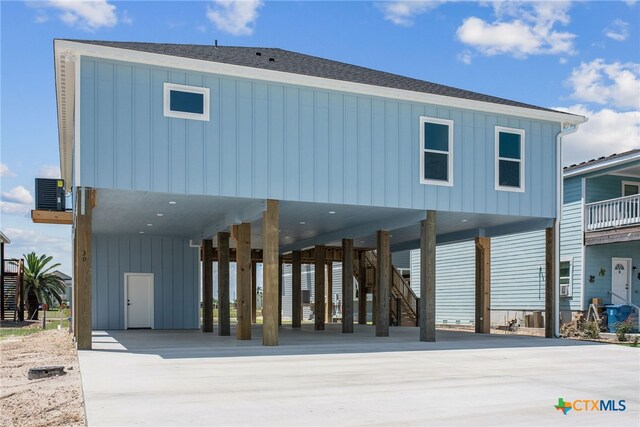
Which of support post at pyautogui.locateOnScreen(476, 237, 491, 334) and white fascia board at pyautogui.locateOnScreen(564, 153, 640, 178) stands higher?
white fascia board at pyautogui.locateOnScreen(564, 153, 640, 178)

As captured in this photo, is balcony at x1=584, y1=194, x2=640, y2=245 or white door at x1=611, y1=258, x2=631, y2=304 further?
white door at x1=611, y1=258, x2=631, y2=304

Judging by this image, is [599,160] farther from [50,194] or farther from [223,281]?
[50,194]

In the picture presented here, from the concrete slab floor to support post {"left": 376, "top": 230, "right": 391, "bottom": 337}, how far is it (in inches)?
152

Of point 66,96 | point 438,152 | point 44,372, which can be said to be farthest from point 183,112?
point 438,152

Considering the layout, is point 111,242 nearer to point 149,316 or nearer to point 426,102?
point 149,316

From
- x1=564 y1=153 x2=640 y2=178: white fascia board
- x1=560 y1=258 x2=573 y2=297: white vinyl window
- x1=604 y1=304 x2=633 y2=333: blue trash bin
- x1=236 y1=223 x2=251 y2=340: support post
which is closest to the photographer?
x1=236 y1=223 x2=251 y2=340: support post

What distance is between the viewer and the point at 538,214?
18078mm

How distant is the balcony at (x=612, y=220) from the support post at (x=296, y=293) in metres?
10.5

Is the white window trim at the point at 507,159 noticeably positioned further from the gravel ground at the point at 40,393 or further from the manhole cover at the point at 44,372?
the manhole cover at the point at 44,372

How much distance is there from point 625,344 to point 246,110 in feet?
37.9

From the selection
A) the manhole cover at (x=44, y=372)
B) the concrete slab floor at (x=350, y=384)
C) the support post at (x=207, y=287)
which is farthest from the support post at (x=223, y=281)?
the manhole cover at (x=44, y=372)

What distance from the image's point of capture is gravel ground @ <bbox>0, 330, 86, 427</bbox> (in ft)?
24.0

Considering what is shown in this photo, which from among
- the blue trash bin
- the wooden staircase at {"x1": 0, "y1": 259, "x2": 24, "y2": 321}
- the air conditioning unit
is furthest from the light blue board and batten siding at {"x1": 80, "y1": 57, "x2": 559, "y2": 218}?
the wooden staircase at {"x1": 0, "y1": 259, "x2": 24, "y2": 321}

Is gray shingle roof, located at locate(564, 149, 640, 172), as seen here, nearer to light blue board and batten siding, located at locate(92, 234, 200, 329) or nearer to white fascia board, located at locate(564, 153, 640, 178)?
white fascia board, located at locate(564, 153, 640, 178)
